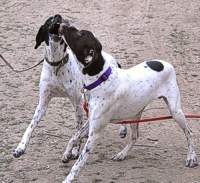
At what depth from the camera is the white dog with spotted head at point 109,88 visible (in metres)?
5.31

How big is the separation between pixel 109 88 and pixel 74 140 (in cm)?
81

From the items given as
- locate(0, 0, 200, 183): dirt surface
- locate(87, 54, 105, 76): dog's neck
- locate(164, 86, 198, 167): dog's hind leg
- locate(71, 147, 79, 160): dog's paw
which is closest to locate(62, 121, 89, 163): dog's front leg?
locate(0, 0, 200, 183): dirt surface

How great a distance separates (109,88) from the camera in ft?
18.0

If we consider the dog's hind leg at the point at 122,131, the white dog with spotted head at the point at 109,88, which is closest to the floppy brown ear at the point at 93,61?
the white dog with spotted head at the point at 109,88

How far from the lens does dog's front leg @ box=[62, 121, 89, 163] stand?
5.89m

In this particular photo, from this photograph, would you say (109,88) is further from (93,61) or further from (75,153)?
(75,153)

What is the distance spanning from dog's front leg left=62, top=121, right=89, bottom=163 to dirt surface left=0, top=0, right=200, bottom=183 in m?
0.13

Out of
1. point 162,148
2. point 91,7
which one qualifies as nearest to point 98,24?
point 91,7

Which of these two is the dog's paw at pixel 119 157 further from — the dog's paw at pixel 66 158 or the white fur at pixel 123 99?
the dog's paw at pixel 66 158

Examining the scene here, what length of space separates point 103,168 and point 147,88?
1.06 meters

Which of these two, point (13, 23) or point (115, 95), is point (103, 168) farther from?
point (13, 23)

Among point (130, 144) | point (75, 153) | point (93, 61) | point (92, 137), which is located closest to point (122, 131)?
point (130, 144)

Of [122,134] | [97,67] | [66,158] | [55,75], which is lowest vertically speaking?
[122,134]

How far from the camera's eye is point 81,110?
639 cm
